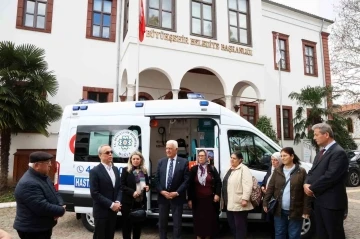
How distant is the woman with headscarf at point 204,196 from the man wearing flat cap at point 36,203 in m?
2.43

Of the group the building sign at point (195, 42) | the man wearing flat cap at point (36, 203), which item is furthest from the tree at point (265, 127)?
the man wearing flat cap at point (36, 203)

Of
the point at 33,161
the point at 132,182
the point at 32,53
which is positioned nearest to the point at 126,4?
the point at 32,53

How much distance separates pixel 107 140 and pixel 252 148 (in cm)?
294

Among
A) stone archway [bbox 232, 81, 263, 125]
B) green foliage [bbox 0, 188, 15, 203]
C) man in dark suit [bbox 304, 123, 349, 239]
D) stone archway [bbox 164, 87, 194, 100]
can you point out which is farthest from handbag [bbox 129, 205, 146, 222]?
stone archway [bbox 232, 81, 263, 125]

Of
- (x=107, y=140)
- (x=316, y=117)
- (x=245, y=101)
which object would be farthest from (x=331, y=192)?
(x=245, y=101)

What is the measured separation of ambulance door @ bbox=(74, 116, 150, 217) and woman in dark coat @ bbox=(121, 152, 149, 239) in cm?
60

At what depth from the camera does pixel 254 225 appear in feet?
20.8

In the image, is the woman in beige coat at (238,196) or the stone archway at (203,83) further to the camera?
the stone archway at (203,83)

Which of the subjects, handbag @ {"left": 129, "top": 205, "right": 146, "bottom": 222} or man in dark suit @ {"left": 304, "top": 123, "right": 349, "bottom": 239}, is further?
handbag @ {"left": 129, "top": 205, "right": 146, "bottom": 222}

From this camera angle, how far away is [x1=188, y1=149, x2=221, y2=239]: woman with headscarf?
15.8 feet

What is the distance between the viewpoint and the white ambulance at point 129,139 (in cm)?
545

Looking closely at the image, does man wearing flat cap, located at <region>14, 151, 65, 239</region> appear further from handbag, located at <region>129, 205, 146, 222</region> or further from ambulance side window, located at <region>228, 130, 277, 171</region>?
ambulance side window, located at <region>228, 130, 277, 171</region>

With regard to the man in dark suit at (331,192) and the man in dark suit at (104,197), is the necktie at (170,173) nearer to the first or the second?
the man in dark suit at (104,197)

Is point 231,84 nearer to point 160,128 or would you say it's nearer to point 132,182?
point 160,128
